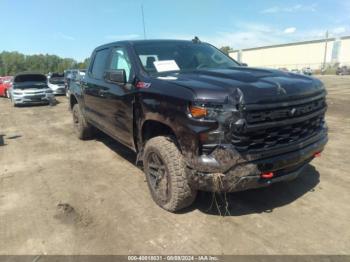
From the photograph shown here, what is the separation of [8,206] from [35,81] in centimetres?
1505

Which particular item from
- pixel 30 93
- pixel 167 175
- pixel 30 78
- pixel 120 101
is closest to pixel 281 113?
pixel 167 175

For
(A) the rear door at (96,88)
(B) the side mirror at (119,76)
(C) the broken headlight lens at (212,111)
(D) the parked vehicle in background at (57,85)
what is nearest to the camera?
(C) the broken headlight lens at (212,111)

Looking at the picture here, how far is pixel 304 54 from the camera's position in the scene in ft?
303

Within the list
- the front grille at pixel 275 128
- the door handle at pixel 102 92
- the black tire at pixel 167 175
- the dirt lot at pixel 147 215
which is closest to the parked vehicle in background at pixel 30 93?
the dirt lot at pixel 147 215

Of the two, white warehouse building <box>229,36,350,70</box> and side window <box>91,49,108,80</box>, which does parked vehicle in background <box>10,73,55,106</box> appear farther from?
white warehouse building <box>229,36,350,70</box>

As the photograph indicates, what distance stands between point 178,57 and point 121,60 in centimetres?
88

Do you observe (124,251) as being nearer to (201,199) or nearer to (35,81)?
(201,199)

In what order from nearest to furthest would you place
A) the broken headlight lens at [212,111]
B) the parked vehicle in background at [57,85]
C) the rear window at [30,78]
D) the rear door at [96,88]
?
the broken headlight lens at [212,111], the rear door at [96,88], the rear window at [30,78], the parked vehicle in background at [57,85]

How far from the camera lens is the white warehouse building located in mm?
84625

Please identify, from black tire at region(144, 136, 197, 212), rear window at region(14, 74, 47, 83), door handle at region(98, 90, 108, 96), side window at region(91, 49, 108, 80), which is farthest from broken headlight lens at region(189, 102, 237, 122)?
rear window at region(14, 74, 47, 83)

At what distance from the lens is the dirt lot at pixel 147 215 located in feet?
10.7

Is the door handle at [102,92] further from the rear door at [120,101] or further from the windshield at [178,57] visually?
the windshield at [178,57]

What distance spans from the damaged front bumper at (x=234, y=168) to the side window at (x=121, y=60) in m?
1.82

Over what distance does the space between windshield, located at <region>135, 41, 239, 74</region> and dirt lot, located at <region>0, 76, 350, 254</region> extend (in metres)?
1.71
